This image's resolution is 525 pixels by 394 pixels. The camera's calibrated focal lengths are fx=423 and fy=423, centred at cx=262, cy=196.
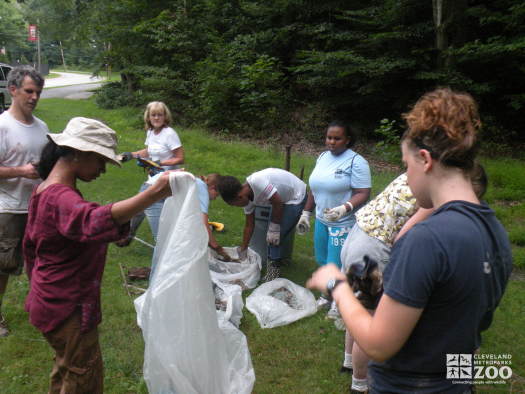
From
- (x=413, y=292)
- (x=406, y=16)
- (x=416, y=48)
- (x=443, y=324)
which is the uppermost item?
(x=406, y=16)

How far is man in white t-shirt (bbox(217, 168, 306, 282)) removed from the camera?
12.5ft

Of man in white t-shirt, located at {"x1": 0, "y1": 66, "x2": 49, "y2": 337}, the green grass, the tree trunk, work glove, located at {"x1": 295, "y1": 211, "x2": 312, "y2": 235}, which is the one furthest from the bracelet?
the tree trunk

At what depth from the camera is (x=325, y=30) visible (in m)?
11.5

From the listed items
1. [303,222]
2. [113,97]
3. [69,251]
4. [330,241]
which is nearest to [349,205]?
[330,241]

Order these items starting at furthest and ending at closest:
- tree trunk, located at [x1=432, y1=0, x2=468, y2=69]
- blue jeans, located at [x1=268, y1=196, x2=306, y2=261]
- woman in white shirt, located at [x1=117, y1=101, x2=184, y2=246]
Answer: tree trunk, located at [x1=432, y1=0, x2=468, y2=69] → woman in white shirt, located at [x1=117, y1=101, x2=184, y2=246] → blue jeans, located at [x1=268, y1=196, x2=306, y2=261]

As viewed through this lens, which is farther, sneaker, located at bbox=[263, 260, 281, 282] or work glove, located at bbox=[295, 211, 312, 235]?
sneaker, located at bbox=[263, 260, 281, 282]

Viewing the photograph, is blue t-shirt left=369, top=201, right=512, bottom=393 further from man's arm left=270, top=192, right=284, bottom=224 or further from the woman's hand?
Answer: man's arm left=270, top=192, right=284, bottom=224

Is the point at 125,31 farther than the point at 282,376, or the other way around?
the point at 125,31

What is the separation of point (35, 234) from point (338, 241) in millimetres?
2237

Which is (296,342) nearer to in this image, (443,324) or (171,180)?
(171,180)

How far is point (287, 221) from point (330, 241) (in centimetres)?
82

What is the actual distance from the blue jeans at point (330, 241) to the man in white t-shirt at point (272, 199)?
0.47 m

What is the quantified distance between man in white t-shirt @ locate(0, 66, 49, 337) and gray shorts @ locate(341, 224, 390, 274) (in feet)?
6.96

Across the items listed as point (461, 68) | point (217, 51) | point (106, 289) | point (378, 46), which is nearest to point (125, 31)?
point (217, 51)
